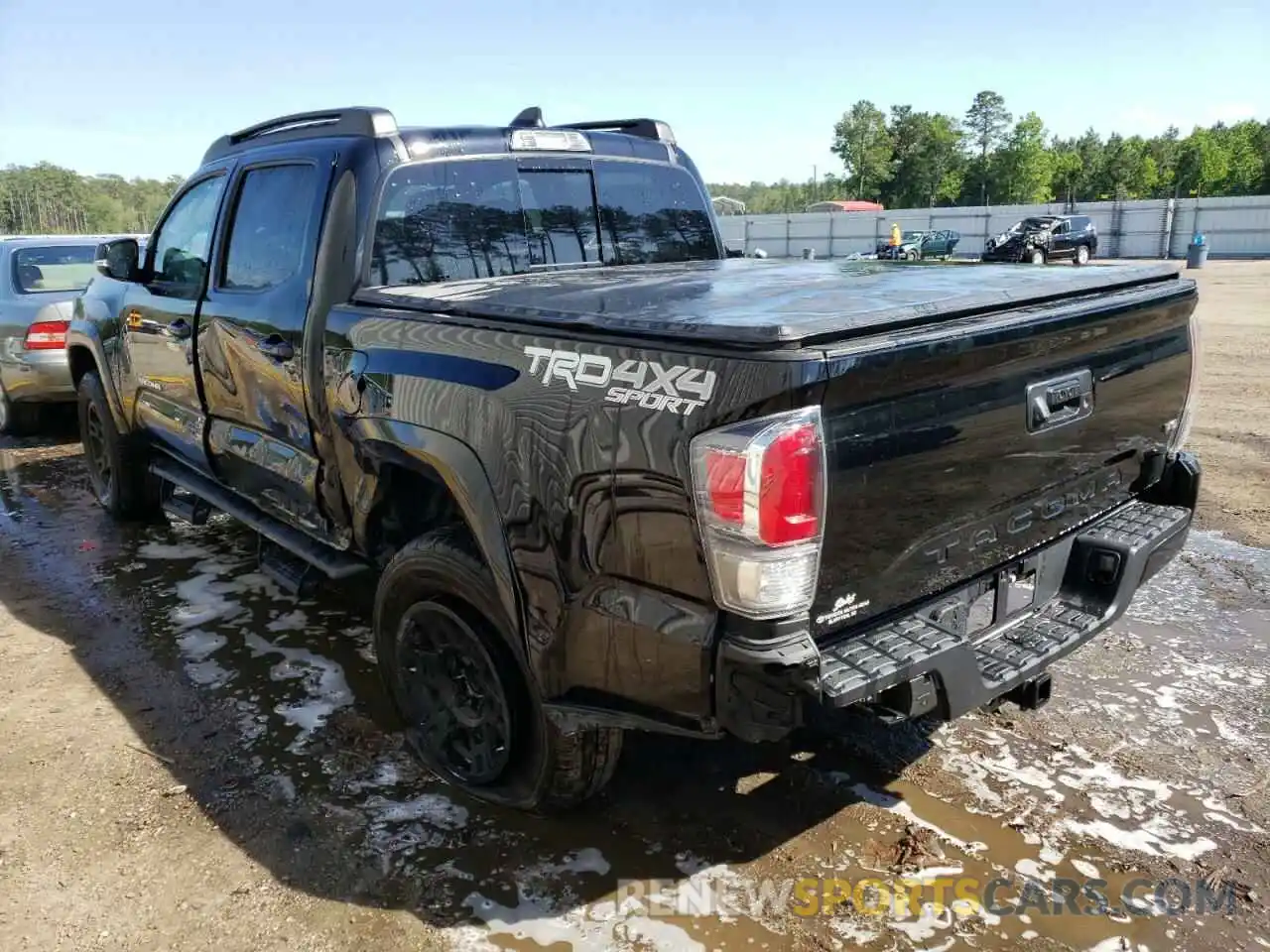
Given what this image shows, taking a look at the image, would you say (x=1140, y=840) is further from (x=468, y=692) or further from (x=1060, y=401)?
(x=468, y=692)

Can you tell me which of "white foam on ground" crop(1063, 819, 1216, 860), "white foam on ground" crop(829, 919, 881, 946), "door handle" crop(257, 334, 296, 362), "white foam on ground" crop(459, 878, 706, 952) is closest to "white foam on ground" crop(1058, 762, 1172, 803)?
"white foam on ground" crop(1063, 819, 1216, 860)

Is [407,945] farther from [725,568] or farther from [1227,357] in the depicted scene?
[1227,357]

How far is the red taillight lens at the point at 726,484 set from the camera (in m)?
2.03

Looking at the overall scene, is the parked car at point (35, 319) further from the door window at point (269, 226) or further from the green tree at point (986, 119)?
the green tree at point (986, 119)

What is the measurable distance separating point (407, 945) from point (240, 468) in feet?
8.05

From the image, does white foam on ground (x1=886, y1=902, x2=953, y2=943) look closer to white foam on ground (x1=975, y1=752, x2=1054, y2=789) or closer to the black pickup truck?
the black pickup truck

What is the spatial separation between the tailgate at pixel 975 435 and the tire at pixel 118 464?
4.86 m

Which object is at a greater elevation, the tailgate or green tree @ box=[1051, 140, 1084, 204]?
green tree @ box=[1051, 140, 1084, 204]

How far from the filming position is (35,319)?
26.3 feet

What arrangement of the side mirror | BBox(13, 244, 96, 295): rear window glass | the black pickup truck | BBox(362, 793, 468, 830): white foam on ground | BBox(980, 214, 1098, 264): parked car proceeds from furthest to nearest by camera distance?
BBox(980, 214, 1098, 264): parked car
BBox(13, 244, 96, 295): rear window glass
the side mirror
BBox(362, 793, 468, 830): white foam on ground
the black pickup truck

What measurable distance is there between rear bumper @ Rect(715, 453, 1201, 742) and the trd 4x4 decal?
56 cm

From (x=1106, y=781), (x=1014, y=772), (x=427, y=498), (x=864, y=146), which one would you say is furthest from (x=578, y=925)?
(x=864, y=146)

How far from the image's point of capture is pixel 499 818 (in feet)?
9.90

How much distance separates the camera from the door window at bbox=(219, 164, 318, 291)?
3680mm
